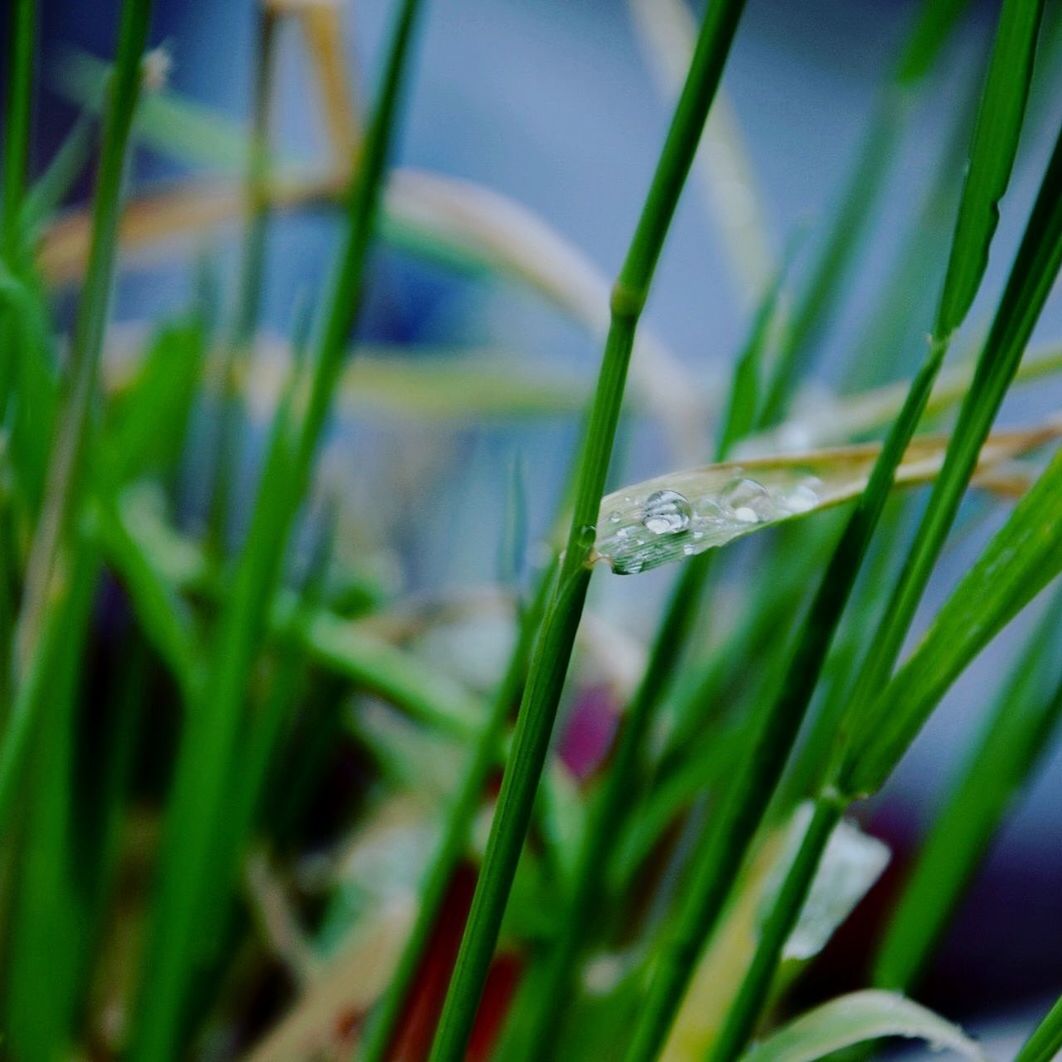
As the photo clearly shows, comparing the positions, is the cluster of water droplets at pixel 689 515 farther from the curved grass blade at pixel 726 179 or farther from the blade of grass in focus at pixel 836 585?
the curved grass blade at pixel 726 179

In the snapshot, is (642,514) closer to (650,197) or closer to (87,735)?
(650,197)

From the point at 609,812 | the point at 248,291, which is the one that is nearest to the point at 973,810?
the point at 609,812

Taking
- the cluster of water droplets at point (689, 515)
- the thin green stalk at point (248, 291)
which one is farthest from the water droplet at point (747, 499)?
the thin green stalk at point (248, 291)

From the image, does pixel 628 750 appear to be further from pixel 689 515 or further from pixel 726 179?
pixel 726 179

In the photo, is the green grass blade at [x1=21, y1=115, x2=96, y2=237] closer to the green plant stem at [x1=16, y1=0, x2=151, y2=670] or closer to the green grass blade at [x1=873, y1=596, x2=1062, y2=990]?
the green plant stem at [x1=16, y1=0, x2=151, y2=670]

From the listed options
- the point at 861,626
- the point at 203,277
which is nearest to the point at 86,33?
the point at 203,277

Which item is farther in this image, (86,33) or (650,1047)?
(86,33)

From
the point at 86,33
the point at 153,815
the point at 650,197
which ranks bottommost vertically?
the point at 153,815
